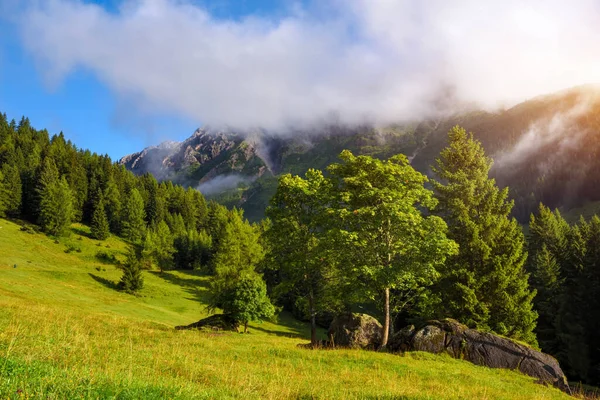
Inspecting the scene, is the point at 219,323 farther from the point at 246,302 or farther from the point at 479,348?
the point at 479,348

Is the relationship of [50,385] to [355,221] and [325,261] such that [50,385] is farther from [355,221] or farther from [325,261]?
[325,261]

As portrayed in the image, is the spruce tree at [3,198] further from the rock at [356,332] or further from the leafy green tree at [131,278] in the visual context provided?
the rock at [356,332]

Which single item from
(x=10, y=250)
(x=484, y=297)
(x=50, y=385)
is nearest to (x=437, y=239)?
(x=484, y=297)

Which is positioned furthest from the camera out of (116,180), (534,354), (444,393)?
(116,180)

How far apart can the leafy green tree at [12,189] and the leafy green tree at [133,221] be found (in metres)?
26.4

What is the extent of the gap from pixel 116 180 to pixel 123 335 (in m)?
127

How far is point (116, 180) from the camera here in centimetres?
12888

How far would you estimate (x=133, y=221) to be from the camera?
356ft

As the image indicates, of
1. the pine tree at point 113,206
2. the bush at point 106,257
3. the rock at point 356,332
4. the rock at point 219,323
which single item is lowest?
the rock at point 219,323

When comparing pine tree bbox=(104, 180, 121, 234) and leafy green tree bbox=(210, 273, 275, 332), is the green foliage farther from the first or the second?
leafy green tree bbox=(210, 273, 275, 332)

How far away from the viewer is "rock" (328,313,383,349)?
22.4 m

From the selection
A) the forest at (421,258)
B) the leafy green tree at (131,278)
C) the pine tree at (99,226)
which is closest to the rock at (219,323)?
the forest at (421,258)

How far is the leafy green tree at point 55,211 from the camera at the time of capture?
86312 mm

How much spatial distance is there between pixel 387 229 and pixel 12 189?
110792 mm
